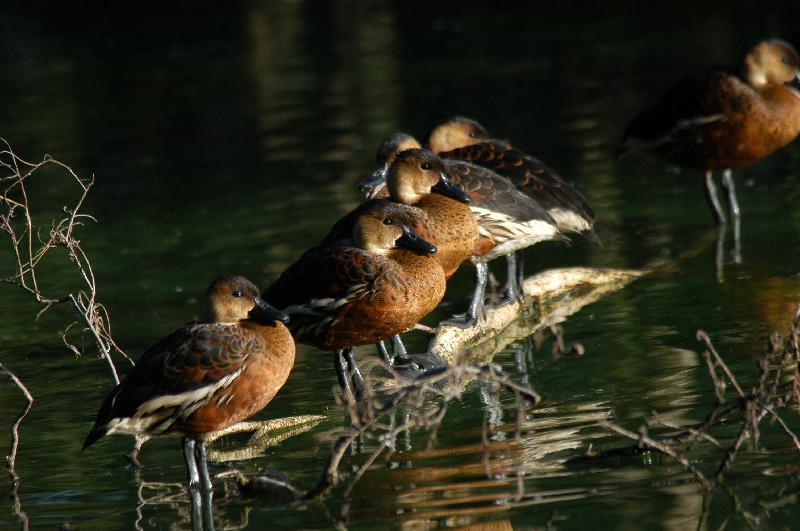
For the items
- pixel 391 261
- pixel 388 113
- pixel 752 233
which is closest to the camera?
pixel 391 261

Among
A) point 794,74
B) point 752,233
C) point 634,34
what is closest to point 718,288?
point 752,233

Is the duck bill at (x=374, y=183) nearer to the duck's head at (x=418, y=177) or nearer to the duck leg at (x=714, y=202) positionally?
the duck's head at (x=418, y=177)

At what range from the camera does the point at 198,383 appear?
6.66 metres

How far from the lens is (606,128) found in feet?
Result: 51.6

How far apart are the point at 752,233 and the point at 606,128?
4674 millimetres

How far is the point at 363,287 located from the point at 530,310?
253 centimetres

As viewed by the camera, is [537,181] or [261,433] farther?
[537,181]

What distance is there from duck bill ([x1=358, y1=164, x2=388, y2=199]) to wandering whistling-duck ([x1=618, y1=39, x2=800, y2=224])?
292 cm

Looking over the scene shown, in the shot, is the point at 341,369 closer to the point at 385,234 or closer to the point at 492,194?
the point at 385,234

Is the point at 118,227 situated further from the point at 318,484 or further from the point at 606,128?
the point at 318,484

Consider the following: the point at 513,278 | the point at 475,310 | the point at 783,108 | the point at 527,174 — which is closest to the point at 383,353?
the point at 475,310

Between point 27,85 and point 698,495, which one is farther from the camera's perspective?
point 27,85

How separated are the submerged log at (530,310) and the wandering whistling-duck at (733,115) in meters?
1.77

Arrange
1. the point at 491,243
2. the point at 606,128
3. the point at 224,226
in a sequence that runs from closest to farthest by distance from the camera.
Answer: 1. the point at 491,243
2. the point at 224,226
3. the point at 606,128
